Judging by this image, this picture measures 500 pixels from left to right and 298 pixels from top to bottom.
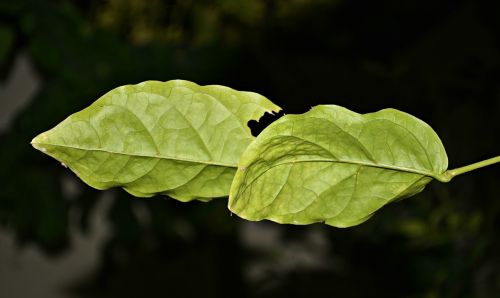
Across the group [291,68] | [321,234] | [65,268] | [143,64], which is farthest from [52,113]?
[321,234]

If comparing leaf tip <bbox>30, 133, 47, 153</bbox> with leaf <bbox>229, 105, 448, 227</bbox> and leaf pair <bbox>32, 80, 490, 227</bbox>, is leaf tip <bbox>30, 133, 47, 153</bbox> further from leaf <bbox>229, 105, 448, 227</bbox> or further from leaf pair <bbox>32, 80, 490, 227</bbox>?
leaf <bbox>229, 105, 448, 227</bbox>

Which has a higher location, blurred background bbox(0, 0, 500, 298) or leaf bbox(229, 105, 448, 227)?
leaf bbox(229, 105, 448, 227)

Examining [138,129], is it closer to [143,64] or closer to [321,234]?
[143,64]

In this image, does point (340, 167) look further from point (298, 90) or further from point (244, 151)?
point (298, 90)

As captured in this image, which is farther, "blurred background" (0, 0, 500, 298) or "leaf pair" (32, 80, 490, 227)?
"blurred background" (0, 0, 500, 298)

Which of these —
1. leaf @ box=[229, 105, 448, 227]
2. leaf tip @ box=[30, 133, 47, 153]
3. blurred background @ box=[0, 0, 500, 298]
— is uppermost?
leaf tip @ box=[30, 133, 47, 153]

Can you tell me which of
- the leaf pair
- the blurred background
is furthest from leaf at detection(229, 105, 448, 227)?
the blurred background
